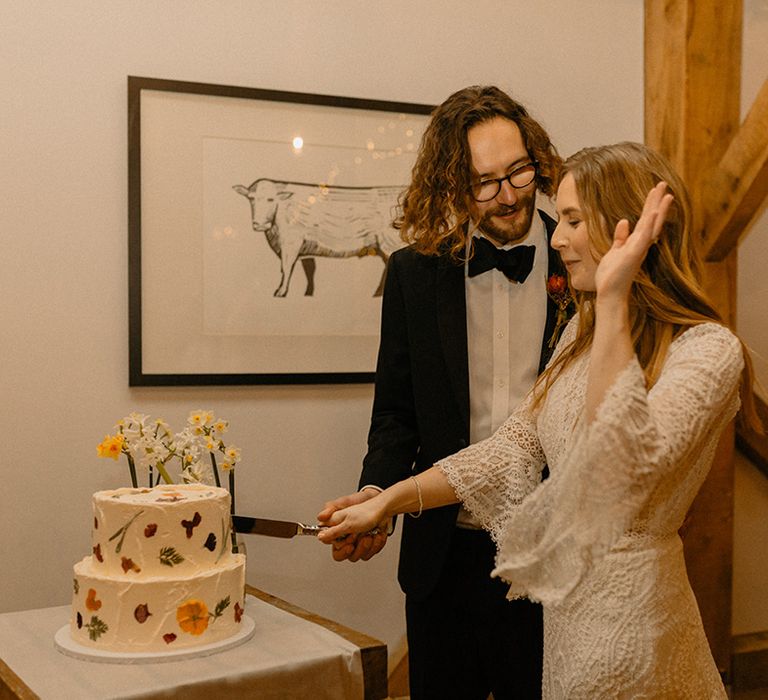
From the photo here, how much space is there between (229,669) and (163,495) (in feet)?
1.16

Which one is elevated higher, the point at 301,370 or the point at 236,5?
the point at 236,5

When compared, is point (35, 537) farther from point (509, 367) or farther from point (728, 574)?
point (728, 574)

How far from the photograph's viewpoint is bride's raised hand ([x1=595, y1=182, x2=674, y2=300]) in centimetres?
140

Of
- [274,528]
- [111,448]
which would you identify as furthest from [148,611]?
[111,448]

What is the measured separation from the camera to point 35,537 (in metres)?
2.51

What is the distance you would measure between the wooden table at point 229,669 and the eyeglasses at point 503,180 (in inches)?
38.9

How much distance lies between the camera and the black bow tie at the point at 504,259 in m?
2.21

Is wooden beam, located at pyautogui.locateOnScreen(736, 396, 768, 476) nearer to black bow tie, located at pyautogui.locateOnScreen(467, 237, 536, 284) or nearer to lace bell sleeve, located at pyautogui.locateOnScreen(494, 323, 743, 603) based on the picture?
black bow tie, located at pyautogui.locateOnScreen(467, 237, 536, 284)

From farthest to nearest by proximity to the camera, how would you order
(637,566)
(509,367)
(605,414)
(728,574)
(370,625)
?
1. (728,574)
2. (370,625)
3. (509,367)
4. (637,566)
5. (605,414)

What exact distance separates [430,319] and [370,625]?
3.64ft

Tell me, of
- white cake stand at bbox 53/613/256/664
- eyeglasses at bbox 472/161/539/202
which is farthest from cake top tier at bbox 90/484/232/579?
eyeglasses at bbox 472/161/539/202

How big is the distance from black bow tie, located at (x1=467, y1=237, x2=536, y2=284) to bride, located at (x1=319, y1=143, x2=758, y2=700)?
0.42 m

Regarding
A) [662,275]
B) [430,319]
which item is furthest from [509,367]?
[662,275]

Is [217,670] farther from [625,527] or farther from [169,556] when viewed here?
[625,527]
